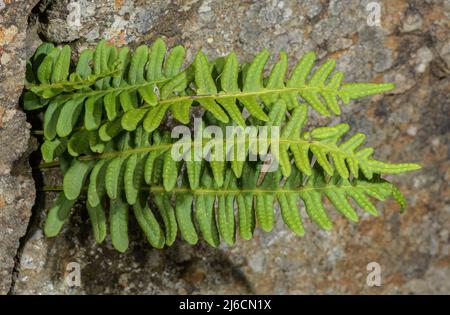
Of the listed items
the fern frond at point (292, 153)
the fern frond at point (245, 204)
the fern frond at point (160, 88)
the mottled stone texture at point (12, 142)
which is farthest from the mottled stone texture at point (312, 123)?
the fern frond at point (292, 153)

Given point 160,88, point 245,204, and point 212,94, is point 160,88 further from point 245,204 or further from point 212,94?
point 245,204

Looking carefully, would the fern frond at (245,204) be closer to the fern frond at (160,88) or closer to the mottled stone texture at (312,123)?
the fern frond at (160,88)

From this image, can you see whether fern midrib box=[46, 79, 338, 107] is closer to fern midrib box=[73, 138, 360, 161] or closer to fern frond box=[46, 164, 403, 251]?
fern midrib box=[73, 138, 360, 161]

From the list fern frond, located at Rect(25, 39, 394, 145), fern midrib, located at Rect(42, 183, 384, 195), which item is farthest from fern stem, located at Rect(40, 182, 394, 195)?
fern frond, located at Rect(25, 39, 394, 145)

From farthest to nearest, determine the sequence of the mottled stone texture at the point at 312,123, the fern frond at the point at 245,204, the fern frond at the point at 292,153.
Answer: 1. the mottled stone texture at the point at 312,123
2. the fern frond at the point at 245,204
3. the fern frond at the point at 292,153

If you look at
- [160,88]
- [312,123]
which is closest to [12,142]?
[160,88]

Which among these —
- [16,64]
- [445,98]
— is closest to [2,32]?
[16,64]
